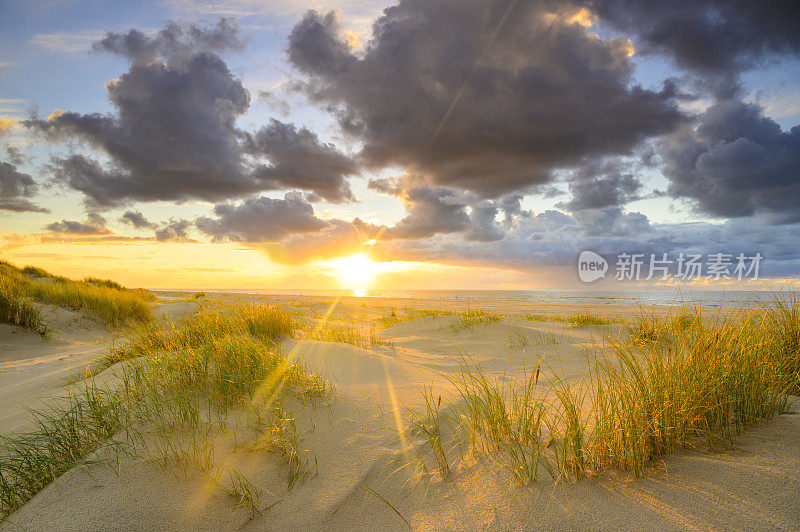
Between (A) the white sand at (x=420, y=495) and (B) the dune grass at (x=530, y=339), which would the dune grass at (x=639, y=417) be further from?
(B) the dune grass at (x=530, y=339)

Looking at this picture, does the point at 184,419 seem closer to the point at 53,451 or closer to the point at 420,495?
the point at 53,451

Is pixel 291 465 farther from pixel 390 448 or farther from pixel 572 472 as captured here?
pixel 572 472

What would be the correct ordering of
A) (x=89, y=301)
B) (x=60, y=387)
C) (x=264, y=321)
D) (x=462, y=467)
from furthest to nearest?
(x=89, y=301)
(x=264, y=321)
(x=60, y=387)
(x=462, y=467)

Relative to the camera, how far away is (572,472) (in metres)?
2.11

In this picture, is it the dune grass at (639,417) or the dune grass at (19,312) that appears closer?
the dune grass at (639,417)

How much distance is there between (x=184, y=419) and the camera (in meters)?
2.69

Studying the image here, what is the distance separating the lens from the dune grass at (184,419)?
2.40m

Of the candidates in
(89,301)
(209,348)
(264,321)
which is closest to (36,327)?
(89,301)

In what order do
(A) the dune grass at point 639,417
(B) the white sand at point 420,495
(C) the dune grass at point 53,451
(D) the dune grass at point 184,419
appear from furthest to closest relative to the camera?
(D) the dune grass at point 184,419
(C) the dune grass at point 53,451
(A) the dune grass at point 639,417
(B) the white sand at point 420,495

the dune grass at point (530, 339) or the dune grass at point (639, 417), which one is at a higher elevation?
the dune grass at point (639, 417)

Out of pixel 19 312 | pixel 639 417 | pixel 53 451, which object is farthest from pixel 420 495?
pixel 19 312

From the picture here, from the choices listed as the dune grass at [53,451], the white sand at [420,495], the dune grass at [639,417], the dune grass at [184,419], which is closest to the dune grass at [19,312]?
the dune grass at [184,419]

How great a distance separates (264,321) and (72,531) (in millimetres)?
4038

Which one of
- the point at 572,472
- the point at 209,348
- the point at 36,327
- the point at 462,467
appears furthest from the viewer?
the point at 36,327
